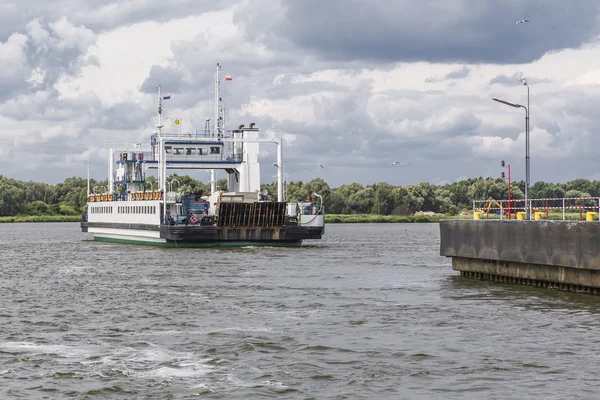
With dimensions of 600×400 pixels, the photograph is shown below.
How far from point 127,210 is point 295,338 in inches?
2056

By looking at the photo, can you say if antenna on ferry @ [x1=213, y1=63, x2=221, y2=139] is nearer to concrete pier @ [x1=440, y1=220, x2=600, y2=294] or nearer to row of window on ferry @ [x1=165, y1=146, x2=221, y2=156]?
row of window on ferry @ [x1=165, y1=146, x2=221, y2=156]

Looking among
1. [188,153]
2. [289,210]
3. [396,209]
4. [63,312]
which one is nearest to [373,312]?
[63,312]

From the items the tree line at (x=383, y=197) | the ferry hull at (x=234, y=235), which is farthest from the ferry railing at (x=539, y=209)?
the tree line at (x=383, y=197)

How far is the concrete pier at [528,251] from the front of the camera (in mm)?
28922

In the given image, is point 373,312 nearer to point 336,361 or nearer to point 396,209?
point 336,361

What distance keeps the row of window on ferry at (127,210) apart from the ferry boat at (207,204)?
0.24 feet

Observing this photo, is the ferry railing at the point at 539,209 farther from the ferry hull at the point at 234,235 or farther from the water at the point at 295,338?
the ferry hull at the point at 234,235

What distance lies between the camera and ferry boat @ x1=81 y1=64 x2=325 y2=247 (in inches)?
2282

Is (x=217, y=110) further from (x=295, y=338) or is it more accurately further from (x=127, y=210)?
(x=295, y=338)

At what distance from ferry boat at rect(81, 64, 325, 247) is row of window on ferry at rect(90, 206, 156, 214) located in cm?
7

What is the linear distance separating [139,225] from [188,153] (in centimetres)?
660

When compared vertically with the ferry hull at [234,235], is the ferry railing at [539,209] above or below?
above

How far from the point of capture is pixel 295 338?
2216 centimetres

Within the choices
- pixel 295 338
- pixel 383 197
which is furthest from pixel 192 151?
pixel 383 197
